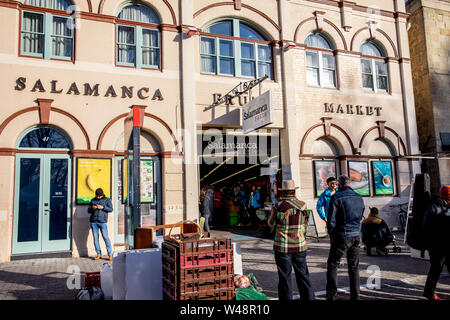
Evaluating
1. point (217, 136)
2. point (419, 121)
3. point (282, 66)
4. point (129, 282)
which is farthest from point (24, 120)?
point (419, 121)

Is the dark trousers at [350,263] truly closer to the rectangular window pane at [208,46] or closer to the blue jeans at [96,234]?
the blue jeans at [96,234]

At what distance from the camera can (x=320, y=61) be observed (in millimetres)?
14250

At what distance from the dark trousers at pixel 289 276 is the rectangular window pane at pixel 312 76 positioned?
10.1 m

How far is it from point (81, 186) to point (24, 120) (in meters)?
2.40

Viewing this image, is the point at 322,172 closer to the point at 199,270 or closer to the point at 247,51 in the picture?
the point at 247,51

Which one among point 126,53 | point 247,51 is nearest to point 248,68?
point 247,51

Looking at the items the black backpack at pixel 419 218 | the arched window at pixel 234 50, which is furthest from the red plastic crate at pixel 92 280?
the arched window at pixel 234 50

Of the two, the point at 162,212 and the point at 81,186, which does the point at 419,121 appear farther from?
the point at 81,186

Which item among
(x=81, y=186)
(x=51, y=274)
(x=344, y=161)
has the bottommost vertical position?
(x=51, y=274)

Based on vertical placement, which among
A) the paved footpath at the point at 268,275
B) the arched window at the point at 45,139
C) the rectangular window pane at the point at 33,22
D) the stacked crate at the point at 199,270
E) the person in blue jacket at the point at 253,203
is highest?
the rectangular window pane at the point at 33,22

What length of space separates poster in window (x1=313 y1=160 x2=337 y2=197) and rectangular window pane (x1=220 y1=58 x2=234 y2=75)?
471cm

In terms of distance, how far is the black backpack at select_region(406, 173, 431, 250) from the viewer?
593 centimetres

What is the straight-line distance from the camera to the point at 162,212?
1130cm

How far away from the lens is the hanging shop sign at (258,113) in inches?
400
